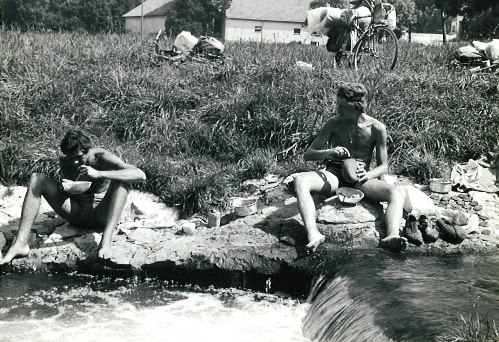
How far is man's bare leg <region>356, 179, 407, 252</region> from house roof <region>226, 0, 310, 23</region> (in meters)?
50.8

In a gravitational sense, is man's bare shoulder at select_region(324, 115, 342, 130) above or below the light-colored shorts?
above

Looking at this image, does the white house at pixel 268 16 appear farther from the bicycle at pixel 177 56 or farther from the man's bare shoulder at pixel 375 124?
the man's bare shoulder at pixel 375 124

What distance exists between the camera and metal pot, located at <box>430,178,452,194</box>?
710 centimetres

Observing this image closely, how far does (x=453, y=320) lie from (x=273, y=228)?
235 cm

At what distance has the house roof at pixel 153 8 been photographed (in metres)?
63.9

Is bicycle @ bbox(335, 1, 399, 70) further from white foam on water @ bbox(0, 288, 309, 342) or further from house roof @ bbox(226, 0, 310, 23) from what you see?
house roof @ bbox(226, 0, 310, 23)

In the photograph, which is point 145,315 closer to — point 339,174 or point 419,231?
point 339,174

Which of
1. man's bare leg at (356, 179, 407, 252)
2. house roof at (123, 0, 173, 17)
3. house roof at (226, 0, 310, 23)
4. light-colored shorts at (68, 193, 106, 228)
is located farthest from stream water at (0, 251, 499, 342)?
house roof at (123, 0, 173, 17)

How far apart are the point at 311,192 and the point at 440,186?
189 cm

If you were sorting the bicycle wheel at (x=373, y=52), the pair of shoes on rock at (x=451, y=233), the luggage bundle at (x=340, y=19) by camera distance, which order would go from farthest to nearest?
the luggage bundle at (x=340, y=19) < the bicycle wheel at (x=373, y=52) < the pair of shoes on rock at (x=451, y=233)

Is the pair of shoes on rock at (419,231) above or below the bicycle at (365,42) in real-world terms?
below

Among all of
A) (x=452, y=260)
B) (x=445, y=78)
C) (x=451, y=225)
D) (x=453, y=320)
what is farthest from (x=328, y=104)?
(x=453, y=320)

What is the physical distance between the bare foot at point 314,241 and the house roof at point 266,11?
168 ft

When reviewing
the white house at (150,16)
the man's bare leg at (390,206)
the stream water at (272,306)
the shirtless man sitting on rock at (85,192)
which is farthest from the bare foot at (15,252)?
the white house at (150,16)
